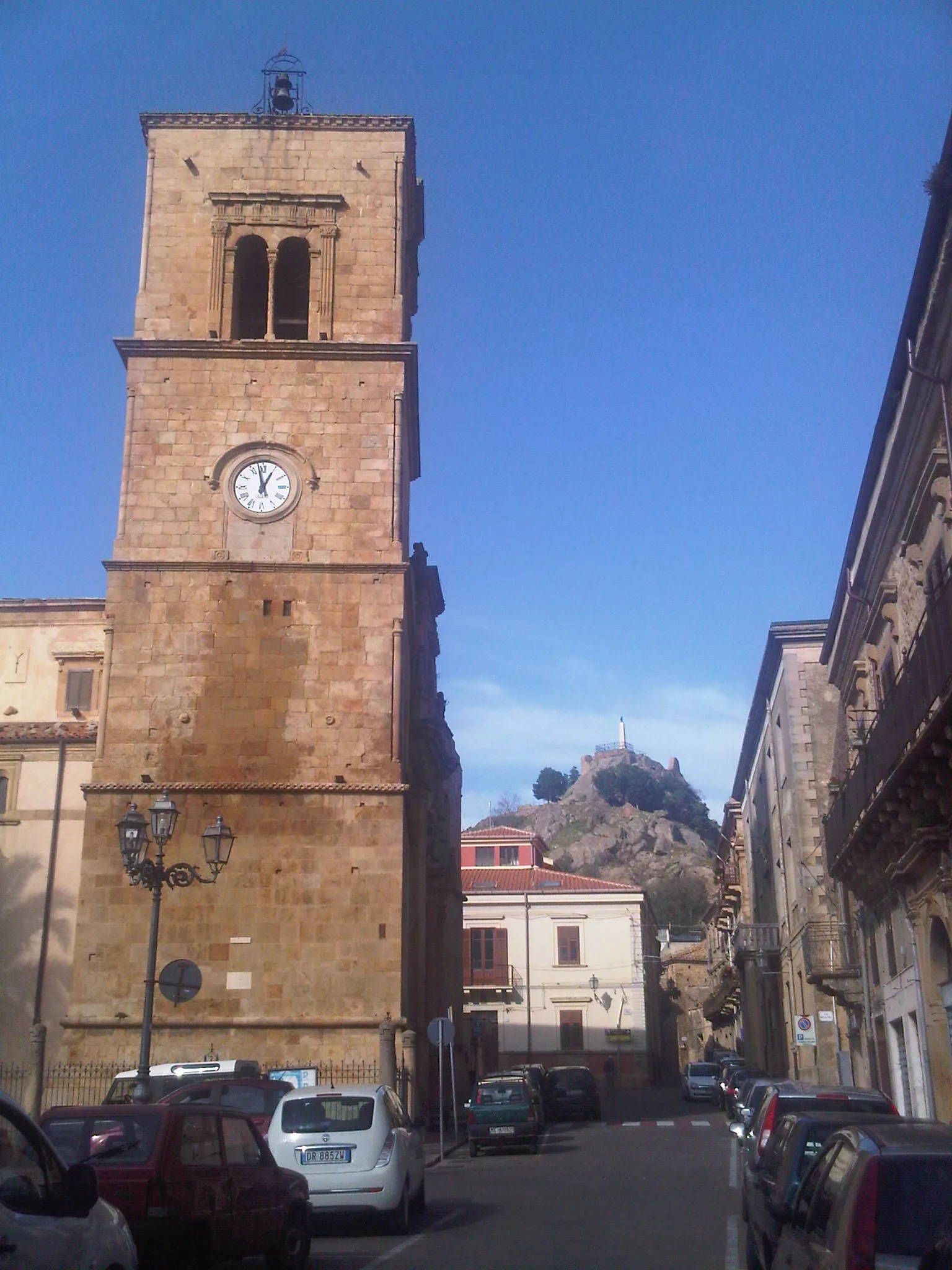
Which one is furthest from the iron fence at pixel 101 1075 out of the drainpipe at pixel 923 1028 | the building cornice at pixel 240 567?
the drainpipe at pixel 923 1028

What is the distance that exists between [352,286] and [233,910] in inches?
587

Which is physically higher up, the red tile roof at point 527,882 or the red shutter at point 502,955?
the red tile roof at point 527,882

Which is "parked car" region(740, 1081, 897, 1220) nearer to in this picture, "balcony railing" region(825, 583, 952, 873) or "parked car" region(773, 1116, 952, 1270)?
"balcony railing" region(825, 583, 952, 873)

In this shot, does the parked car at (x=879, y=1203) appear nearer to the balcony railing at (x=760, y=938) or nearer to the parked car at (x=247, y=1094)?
the parked car at (x=247, y=1094)

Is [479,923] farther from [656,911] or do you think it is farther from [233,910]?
[656,911]

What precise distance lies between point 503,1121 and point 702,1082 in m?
22.1

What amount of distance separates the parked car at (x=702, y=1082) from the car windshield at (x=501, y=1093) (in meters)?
19.6

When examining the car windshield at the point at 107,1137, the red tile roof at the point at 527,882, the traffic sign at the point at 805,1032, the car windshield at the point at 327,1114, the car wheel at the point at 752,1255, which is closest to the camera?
the car windshield at the point at 107,1137

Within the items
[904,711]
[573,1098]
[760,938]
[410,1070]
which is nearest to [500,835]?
[760,938]

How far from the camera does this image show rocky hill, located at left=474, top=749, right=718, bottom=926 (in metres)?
114

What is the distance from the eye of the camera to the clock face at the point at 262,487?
29578mm

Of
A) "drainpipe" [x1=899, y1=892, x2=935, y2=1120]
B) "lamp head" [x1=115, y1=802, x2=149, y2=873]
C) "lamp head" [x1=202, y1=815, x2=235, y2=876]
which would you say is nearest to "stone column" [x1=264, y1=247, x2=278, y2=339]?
"lamp head" [x1=202, y1=815, x2=235, y2=876]

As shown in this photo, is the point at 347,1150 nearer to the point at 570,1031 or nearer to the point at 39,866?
the point at 39,866

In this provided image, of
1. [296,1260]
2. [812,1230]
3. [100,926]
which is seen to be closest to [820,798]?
[100,926]
